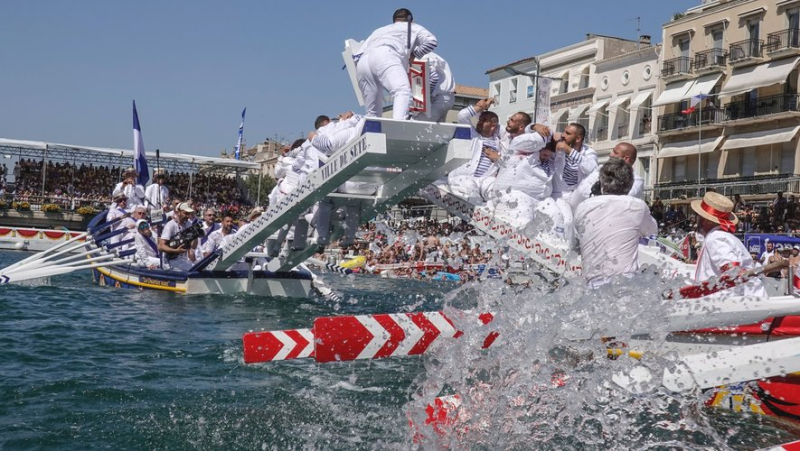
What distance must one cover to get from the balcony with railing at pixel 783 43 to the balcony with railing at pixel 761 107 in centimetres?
162

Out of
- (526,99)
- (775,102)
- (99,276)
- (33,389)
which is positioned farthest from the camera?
(526,99)

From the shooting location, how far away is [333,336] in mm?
5398

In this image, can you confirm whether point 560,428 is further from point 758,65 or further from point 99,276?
point 758,65

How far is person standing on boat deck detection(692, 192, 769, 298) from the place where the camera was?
631cm

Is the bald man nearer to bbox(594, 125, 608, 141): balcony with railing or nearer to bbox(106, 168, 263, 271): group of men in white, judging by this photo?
bbox(106, 168, 263, 271): group of men in white

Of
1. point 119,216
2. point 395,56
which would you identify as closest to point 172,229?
point 119,216

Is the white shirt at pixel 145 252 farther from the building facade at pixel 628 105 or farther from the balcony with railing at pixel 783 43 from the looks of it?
the building facade at pixel 628 105

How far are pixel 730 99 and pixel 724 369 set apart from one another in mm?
33122

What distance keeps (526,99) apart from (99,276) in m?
35.9

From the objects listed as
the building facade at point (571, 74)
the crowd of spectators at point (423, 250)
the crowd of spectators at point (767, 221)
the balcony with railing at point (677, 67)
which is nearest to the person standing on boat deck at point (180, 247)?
the crowd of spectators at point (423, 250)

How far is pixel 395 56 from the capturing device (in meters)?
10.9

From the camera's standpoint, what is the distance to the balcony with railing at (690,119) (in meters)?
35.4

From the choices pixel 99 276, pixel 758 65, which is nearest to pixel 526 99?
pixel 758 65

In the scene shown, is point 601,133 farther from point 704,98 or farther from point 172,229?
point 172,229
